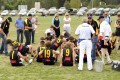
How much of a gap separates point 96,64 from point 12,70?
2.85 meters

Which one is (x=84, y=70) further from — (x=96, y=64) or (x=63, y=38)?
(x=63, y=38)

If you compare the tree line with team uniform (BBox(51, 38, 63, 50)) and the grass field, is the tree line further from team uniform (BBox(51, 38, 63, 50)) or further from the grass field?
the grass field

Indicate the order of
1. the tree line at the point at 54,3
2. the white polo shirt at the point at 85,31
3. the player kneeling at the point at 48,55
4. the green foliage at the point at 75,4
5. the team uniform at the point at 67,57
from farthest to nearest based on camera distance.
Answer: the tree line at the point at 54,3 → the green foliage at the point at 75,4 → the player kneeling at the point at 48,55 → the team uniform at the point at 67,57 → the white polo shirt at the point at 85,31

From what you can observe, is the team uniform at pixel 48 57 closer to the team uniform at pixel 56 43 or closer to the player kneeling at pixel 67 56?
the player kneeling at pixel 67 56

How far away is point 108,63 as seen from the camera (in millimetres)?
12281

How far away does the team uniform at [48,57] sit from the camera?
11859mm

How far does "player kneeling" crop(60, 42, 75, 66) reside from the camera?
1160 centimetres

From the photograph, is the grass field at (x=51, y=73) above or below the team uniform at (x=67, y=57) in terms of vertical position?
below

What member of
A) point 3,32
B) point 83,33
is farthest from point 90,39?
point 3,32

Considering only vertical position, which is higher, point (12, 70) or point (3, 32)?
point (3, 32)

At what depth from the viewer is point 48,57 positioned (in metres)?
12.0

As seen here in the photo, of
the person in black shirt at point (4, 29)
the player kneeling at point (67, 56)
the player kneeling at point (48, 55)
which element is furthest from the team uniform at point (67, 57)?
the person in black shirt at point (4, 29)

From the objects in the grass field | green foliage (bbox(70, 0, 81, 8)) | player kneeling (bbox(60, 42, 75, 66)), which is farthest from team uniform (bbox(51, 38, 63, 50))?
green foliage (bbox(70, 0, 81, 8))

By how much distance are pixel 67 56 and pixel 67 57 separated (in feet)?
0.13
